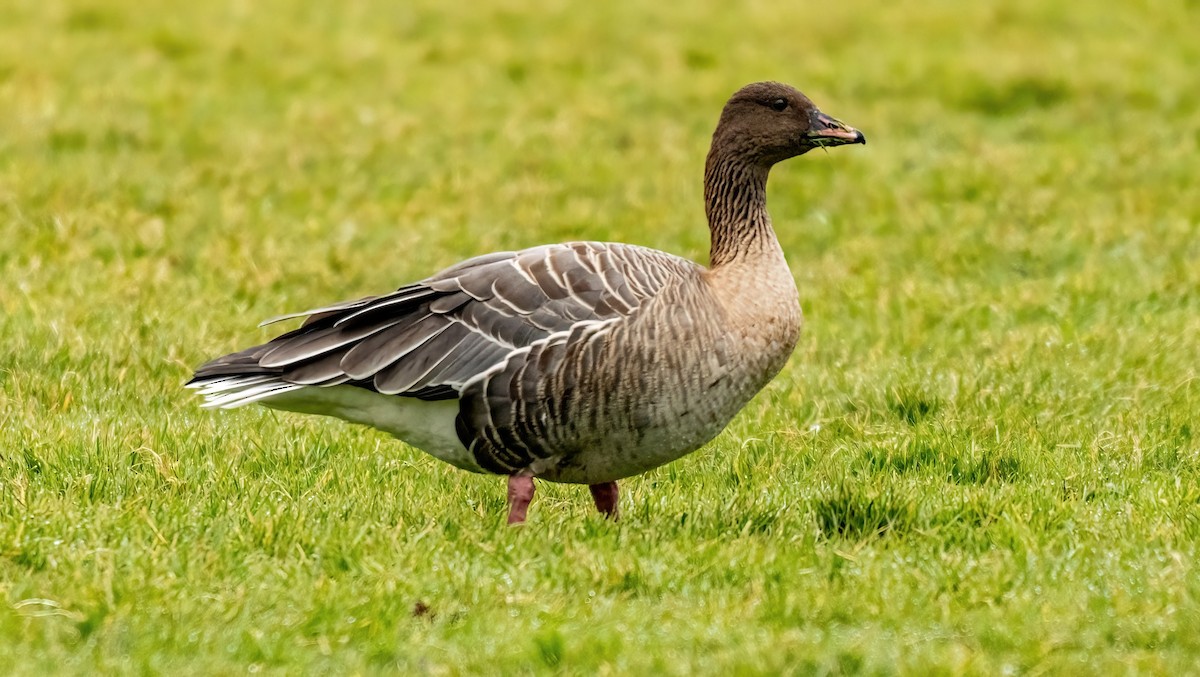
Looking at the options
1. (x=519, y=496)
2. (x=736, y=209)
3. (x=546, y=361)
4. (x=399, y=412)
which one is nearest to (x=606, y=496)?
(x=519, y=496)

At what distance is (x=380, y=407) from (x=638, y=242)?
5.45m

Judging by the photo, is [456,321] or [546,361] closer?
[546,361]

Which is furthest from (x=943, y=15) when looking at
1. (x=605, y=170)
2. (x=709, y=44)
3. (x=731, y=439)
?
(x=731, y=439)

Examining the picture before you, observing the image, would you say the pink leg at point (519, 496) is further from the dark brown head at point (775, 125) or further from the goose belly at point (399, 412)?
the dark brown head at point (775, 125)

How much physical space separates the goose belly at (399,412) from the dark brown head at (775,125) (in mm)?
1803

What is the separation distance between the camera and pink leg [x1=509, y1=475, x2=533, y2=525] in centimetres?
619

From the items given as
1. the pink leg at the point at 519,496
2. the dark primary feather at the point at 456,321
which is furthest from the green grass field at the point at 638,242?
the dark primary feather at the point at 456,321

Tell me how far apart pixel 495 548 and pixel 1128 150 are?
981 centimetres

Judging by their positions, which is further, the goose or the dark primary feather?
the dark primary feather

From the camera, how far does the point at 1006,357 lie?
28.7 feet

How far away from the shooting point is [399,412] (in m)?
6.28

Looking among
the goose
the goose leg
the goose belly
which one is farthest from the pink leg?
the goose leg

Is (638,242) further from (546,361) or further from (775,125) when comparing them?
(546,361)

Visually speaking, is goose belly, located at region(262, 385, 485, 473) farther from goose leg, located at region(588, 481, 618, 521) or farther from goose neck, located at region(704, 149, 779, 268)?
goose neck, located at region(704, 149, 779, 268)
